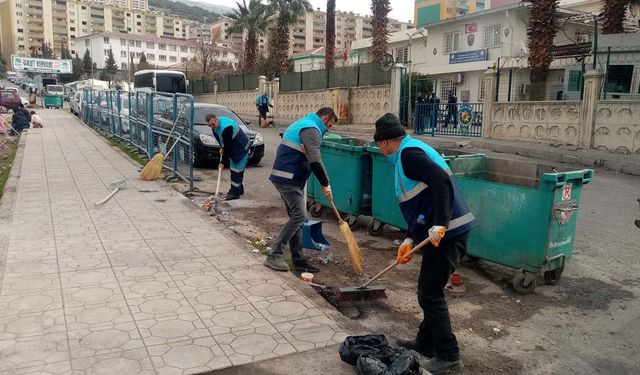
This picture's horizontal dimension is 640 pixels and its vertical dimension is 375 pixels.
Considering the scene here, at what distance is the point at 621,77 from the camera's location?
1689cm

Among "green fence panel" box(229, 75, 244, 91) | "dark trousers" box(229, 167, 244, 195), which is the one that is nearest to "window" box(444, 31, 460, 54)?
"green fence panel" box(229, 75, 244, 91)

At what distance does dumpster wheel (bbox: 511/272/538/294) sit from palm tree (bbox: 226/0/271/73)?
3591cm

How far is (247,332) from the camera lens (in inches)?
147

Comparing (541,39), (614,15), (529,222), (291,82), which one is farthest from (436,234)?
(291,82)

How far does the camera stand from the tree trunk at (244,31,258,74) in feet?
129

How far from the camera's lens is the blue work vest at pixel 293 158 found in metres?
5.07

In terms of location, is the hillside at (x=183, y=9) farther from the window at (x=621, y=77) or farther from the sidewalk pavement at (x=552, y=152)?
the window at (x=621, y=77)

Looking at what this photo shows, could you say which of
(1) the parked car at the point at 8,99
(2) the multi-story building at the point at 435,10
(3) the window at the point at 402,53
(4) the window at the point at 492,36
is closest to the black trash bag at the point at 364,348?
(4) the window at the point at 492,36

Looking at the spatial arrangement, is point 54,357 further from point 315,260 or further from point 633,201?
point 633,201

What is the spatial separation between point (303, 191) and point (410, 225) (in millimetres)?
1955

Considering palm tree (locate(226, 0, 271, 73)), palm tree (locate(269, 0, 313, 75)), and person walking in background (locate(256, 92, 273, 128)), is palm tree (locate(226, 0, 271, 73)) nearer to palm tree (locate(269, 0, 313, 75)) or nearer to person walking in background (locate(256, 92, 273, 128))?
palm tree (locate(269, 0, 313, 75))

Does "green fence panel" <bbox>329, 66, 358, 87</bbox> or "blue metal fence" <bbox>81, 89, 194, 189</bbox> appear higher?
"green fence panel" <bbox>329, 66, 358, 87</bbox>

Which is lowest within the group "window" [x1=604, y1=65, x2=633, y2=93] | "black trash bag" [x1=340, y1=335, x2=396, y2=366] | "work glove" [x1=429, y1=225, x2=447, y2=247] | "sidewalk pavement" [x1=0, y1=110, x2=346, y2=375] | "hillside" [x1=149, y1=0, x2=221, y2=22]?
"sidewalk pavement" [x1=0, y1=110, x2=346, y2=375]

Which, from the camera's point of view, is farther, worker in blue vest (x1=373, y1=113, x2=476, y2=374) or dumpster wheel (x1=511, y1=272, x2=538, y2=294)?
dumpster wheel (x1=511, y1=272, x2=538, y2=294)
